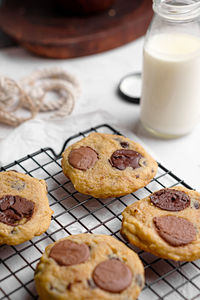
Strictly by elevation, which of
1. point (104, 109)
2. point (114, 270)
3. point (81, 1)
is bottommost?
point (104, 109)

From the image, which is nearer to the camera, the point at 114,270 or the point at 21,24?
the point at 114,270

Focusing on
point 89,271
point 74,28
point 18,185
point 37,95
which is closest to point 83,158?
point 18,185

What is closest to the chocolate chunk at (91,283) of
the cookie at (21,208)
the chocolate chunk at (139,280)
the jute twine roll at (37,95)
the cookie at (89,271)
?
the cookie at (89,271)

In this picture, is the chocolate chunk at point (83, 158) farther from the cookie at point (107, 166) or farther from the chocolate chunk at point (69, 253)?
the chocolate chunk at point (69, 253)

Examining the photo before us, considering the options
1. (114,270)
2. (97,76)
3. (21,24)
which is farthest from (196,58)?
(21,24)

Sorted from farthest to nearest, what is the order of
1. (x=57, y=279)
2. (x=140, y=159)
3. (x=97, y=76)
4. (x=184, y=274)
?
1. (x=97, y=76)
2. (x=140, y=159)
3. (x=184, y=274)
4. (x=57, y=279)

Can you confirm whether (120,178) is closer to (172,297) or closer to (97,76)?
(172,297)
